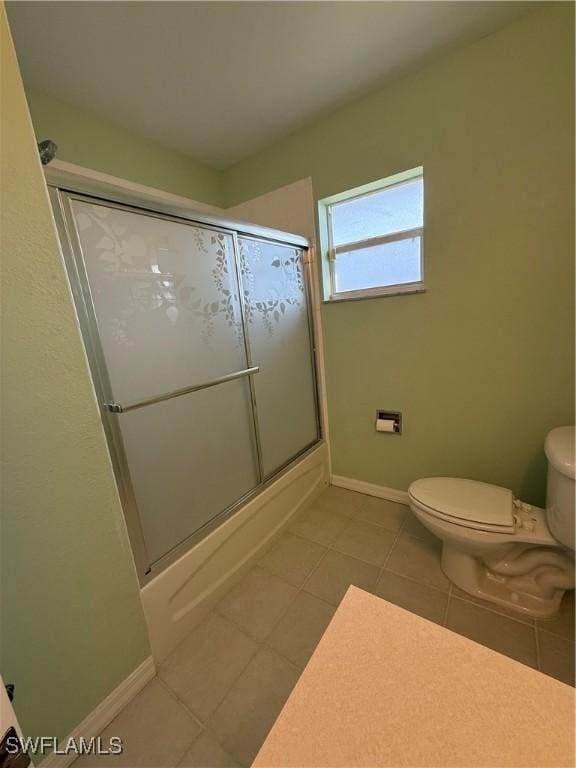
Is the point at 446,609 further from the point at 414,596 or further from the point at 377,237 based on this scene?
the point at 377,237

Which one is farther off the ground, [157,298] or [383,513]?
[157,298]

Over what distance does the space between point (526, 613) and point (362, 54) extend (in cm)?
249

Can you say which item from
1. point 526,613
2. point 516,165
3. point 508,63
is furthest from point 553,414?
point 508,63

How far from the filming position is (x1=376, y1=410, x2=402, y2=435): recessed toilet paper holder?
6.17ft

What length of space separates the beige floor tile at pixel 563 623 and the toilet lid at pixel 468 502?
0.41 meters

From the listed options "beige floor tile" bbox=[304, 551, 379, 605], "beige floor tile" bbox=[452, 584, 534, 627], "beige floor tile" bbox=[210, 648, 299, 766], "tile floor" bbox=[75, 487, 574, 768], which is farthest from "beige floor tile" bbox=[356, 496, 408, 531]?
"beige floor tile" bbox=[210, 648, 299, 766]

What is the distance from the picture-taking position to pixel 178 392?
1230mm

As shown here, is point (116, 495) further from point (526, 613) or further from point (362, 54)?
point (362, 54)

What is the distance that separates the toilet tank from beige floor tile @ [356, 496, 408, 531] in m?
0.79

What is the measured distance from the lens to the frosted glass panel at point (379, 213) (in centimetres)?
164

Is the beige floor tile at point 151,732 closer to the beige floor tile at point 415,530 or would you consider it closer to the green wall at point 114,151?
the beige floor tile at point 415,530

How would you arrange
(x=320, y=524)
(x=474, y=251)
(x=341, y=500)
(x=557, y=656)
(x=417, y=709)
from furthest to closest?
1. (x=341, y=500)
2. (x=320, y=524)
3. (x=474, y=251)
4. (x=557, y=656)
5. (x=417, y=709)

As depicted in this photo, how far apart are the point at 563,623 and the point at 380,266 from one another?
72.6 inches

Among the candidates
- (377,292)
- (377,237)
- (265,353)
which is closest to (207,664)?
(265,353)
